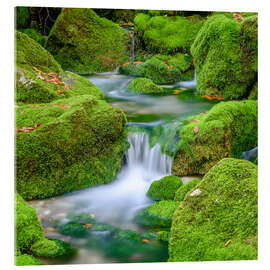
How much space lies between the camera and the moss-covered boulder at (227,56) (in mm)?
5207

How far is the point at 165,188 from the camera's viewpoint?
4090 millimetres

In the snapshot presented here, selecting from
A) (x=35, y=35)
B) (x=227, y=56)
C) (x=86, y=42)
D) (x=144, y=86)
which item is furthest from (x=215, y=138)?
(x=35, y=35)

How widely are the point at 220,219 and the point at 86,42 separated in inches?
159

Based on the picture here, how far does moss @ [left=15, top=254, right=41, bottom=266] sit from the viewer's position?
10.0 feet

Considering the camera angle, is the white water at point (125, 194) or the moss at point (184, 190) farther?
the moss at point (184, 190)

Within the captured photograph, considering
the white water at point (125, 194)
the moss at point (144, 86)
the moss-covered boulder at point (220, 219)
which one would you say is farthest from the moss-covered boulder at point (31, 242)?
the moss at point (144, 86)

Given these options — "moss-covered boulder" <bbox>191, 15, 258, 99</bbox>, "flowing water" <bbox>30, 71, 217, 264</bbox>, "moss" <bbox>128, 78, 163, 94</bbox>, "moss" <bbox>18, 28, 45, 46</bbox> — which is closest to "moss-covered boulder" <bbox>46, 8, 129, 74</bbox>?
"moss" <bbox>18, 28, 45, 46</bbox>

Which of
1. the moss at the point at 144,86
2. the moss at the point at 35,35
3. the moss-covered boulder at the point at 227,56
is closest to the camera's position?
the moss-covered boulder at the point at 227,56

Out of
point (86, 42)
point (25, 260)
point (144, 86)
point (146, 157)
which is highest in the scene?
point (86, 42)

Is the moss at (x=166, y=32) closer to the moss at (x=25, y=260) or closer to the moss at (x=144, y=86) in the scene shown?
the moss at (x=144, y=86)

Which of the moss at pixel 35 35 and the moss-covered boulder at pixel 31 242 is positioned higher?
the moss at pixel 35 35

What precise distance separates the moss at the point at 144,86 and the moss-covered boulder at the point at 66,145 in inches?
45.2

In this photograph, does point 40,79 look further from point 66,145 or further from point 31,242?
point 31,242

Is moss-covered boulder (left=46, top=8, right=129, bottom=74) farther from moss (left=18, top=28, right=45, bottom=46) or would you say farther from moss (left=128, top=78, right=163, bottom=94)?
moss (left=128, top=78, right=163, bottom=94)
